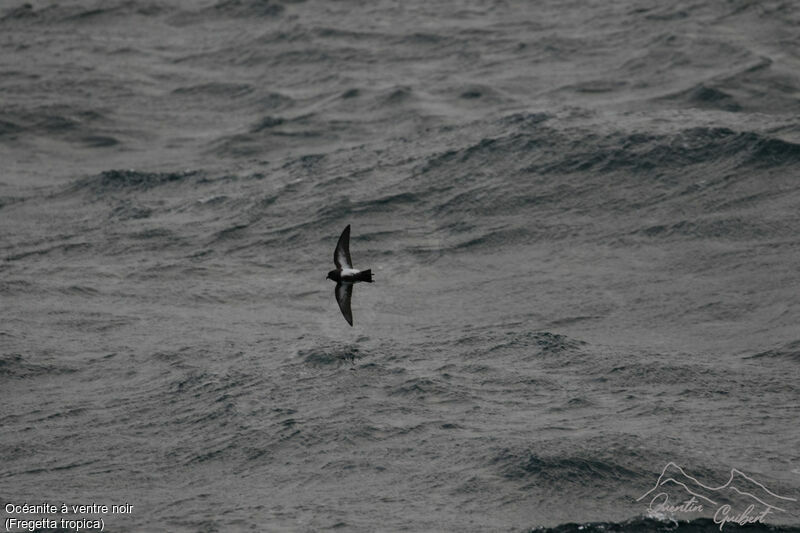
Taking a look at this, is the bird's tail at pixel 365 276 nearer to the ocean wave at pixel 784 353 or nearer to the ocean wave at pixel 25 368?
the ocean wave at pixel 25 368

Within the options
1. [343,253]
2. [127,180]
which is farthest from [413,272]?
[127,180]

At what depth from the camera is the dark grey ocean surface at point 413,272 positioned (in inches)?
622

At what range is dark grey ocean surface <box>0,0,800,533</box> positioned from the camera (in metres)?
15.8

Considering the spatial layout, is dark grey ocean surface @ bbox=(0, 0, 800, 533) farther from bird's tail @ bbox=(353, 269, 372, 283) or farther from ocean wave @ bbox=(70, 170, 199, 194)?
bird's tail @ bbox=(353, 269, 372, 283)

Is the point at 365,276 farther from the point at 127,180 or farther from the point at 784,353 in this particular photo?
the point at 127,180

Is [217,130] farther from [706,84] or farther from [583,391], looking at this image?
[583,391]

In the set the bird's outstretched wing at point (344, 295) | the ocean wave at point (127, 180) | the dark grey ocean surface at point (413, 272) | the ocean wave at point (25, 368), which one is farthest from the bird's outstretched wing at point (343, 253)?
the ocean wave at point (127, 180)

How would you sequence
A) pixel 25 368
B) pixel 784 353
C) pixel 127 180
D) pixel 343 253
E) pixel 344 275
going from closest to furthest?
pixel 344 275 → pixel 343 253 → pixel 784 353 → pixel 25 368 → pixel 127 180

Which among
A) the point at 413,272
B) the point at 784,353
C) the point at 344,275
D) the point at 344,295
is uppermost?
the point at 344,275

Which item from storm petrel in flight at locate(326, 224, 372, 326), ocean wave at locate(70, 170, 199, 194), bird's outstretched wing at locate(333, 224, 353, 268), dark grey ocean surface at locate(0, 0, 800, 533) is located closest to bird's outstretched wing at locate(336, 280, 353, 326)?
storm petrel in flight at locate(326, 224, 372, 326)

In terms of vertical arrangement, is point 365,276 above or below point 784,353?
above

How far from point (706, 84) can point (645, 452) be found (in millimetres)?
15334

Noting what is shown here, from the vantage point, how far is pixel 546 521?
1447 centimetres

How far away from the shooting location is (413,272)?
22344mm
